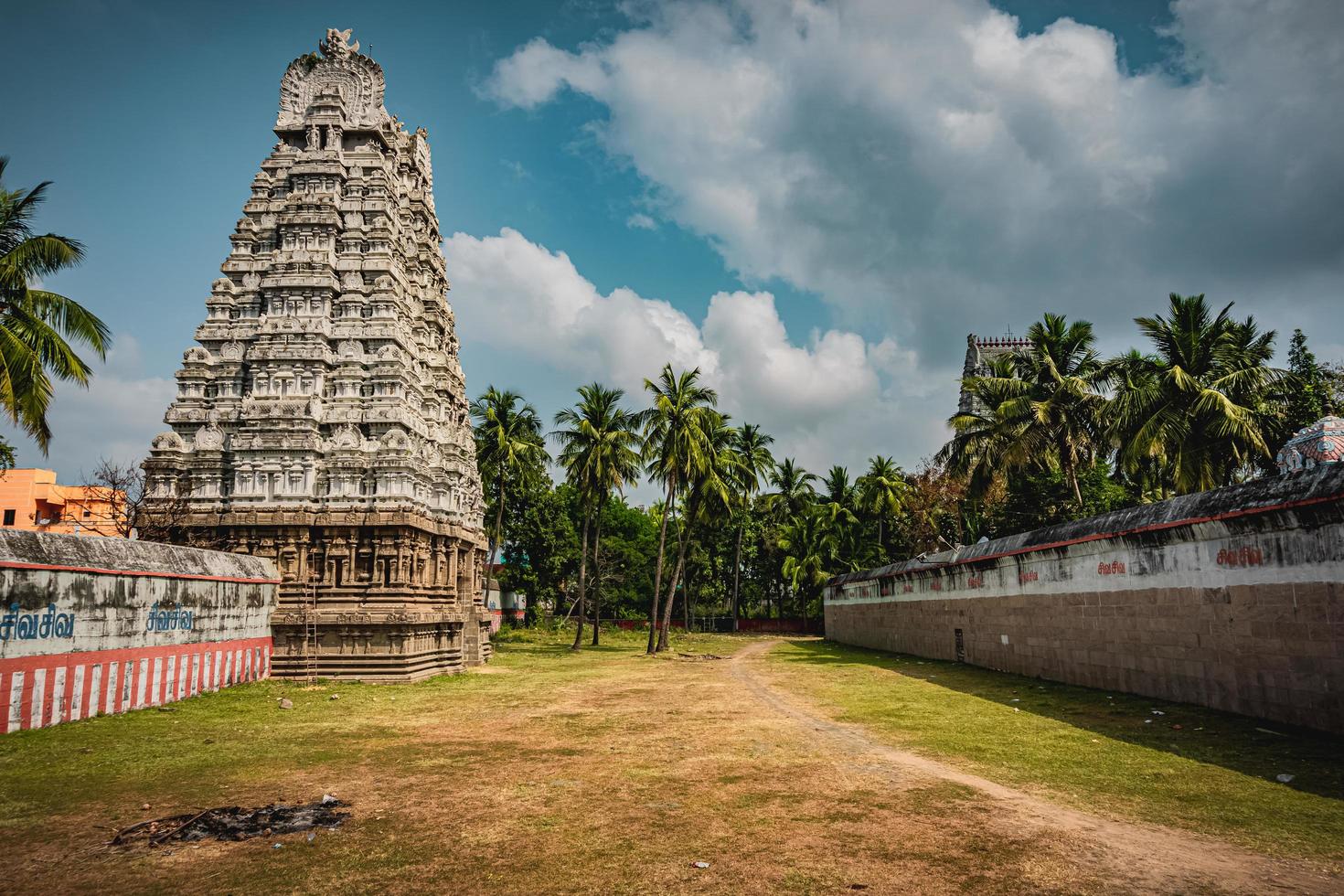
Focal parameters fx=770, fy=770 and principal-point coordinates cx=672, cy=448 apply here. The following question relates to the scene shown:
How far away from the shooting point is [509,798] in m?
7.77

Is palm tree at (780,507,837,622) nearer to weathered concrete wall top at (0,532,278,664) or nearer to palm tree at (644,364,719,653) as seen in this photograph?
palm tree at (644,364,719,653)

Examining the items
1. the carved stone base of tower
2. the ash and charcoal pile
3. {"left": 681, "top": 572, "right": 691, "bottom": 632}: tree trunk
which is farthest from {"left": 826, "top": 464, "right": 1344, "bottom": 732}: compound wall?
{"left": 681, "top": 572, "right": 691, "bottom": 632}: tree trunk

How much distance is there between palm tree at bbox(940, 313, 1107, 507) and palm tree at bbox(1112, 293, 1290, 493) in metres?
3.05

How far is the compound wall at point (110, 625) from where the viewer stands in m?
10.8

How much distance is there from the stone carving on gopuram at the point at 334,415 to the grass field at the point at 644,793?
617 cm

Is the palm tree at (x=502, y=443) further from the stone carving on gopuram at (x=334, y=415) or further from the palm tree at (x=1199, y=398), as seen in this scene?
the palm tree at (x=1199, y=398)

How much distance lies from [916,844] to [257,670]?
56.5ft

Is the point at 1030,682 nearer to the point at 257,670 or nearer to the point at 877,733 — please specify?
the point at 877,733

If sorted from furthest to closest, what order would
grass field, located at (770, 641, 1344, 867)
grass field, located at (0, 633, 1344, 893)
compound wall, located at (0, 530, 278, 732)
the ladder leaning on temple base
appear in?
the ladder leaning on temple base < compound wall, located at (0, 530, 278, 732) < grass field, located at (770, 641, 1344, 867) < grass field, located at (0, 633, 1344, 893)

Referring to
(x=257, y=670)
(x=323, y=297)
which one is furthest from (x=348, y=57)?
(x=257, y=670)

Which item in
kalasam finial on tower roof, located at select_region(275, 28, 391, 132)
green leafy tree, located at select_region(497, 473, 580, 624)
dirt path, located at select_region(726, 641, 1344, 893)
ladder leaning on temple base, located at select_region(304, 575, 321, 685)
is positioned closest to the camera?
dirt path, located at select_region(726, 641, 1344, 893)

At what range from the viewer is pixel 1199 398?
19.2 meters

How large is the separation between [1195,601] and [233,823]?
12.8 metres

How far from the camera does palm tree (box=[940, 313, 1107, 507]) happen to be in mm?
26047
